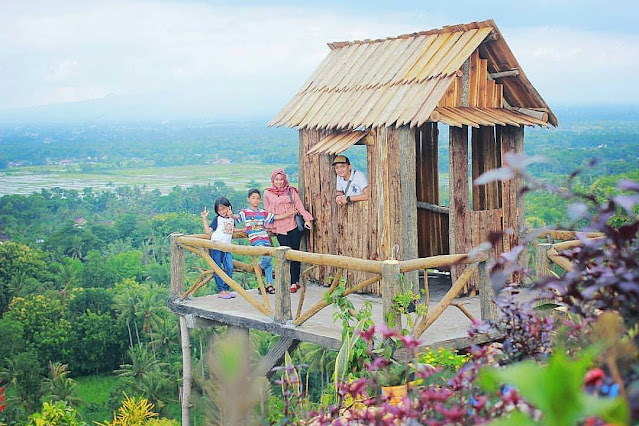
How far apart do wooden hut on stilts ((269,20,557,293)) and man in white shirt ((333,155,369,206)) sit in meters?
0.09

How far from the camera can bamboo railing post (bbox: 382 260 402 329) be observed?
7059 millimetres

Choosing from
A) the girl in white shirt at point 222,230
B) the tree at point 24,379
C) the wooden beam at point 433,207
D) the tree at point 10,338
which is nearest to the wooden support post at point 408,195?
the girl in white shirt at point 222,230

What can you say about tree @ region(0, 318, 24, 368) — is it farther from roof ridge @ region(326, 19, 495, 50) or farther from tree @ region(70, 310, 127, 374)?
roof ridge @ region(326, 19, 495, 50)

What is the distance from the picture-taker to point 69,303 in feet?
190

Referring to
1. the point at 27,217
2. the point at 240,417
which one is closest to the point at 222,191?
the point at 27,217

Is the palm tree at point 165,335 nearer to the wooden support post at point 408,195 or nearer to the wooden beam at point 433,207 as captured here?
the wooden beam at point 433,207

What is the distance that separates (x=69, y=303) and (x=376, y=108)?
52.2 metres

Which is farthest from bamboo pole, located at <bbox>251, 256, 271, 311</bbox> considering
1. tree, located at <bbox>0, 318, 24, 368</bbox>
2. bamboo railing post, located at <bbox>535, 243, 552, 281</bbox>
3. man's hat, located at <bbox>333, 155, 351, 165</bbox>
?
tree, located at <bbox>0, 318, 24, 368</bbox>

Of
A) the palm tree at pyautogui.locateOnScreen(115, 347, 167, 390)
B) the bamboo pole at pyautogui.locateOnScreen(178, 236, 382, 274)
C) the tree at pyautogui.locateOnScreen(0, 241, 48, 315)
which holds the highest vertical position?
the bamboo pole at pyautogui.locateOnScreen(178, 236, 382, 274)

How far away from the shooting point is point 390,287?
7086 mm

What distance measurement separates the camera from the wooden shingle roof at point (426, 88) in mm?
8539

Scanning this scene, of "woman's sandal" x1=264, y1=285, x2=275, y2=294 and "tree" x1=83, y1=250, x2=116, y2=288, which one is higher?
"woman's sandal" x1=264, y1=285, x2=275, y2=294

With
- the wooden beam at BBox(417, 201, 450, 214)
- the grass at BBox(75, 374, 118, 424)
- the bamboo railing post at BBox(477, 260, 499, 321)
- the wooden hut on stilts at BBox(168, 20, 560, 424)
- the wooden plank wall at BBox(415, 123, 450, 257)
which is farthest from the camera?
the grass at BBox(75, 374, 118, 424)

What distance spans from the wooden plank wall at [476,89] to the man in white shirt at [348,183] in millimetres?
1069
